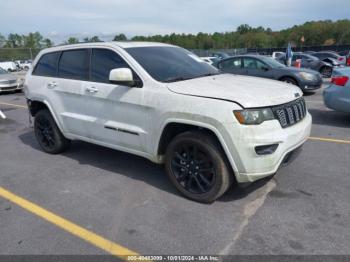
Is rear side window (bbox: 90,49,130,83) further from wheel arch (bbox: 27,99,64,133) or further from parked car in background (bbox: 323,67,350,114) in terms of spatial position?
parked car in background (bbox: 323,67,350,114)

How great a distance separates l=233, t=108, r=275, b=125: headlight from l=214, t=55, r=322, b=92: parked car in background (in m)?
8.46

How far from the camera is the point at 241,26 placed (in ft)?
461

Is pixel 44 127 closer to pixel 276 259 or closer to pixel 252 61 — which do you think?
pixel 276 259

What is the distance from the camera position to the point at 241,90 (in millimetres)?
3531

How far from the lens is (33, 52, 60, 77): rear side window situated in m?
5.34

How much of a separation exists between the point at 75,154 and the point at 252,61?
801 cm

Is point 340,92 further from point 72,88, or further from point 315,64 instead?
point 315,64

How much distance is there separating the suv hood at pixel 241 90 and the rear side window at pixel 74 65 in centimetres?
162

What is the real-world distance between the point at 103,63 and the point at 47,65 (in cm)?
148

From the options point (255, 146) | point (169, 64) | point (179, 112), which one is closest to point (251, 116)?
point (255, 146)

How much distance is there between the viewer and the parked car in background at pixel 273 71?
1106 cm

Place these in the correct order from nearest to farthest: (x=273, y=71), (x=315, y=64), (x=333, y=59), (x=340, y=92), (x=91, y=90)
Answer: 1. (x=91, y=90)
2. (x=340, y=92)
3. (x=273, y=71)
4. (x=315, y=64)
5. (x=333, y=59)

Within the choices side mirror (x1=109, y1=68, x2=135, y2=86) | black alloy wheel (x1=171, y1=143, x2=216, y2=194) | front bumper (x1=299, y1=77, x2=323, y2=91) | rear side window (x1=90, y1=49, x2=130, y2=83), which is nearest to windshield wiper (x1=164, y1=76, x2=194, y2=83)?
side mirror (x1=109, y1=68, x2=135, y2=86)

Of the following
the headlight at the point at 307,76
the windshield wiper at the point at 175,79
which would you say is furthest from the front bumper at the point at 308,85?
the windshield wiper at the point at 175,79
